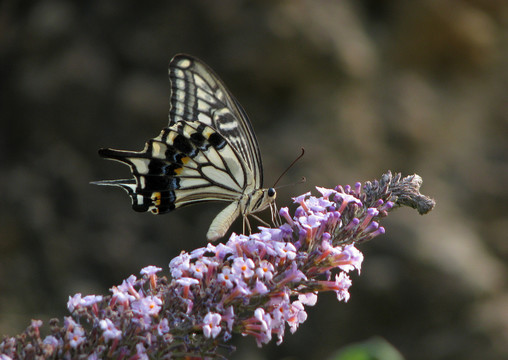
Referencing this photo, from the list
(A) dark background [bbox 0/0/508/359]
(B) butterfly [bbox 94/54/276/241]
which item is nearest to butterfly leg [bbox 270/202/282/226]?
(B) butterfly [bbox 94/54/276/241]

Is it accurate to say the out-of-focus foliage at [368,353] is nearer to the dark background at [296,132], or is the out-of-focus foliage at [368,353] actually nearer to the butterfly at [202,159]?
the butterfly at [202,159]

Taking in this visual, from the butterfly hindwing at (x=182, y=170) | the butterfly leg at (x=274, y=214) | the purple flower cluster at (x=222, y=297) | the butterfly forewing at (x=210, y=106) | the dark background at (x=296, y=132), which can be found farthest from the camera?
the dark background at (x=296, y=132)

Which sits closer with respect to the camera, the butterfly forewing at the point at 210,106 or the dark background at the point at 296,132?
the butterfly forewing at the point at 210,106

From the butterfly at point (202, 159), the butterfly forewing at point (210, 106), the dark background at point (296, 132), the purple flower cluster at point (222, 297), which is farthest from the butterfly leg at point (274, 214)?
the dark background at point (296, 132)

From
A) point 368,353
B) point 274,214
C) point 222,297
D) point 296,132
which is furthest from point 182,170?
point 296,132

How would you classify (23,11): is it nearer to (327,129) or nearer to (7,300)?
(7,300)
